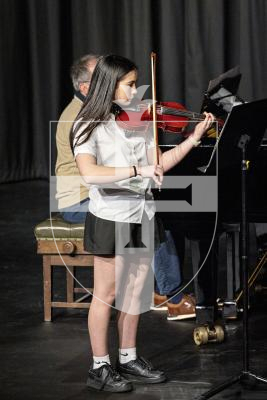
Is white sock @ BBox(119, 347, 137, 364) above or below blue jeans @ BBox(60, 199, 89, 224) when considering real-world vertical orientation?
below

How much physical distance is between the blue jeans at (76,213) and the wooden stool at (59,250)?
33mm

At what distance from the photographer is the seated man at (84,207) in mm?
4805

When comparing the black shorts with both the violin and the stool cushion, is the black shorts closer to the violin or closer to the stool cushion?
the violin

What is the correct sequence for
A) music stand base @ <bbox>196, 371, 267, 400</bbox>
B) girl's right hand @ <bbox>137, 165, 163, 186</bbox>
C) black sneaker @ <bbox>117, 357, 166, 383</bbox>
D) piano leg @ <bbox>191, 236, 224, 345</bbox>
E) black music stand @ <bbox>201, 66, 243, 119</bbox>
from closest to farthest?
girl's right hand @ <bbox>137, 165, 163, 186</bbox> < music stand base @ <bbox>196, 371, 267, 400</bbox> < black sneaker @ <bbox>117, 357, 166, 383</bbox> < black music stand @ <bbox>201, 66, 243, 119</bbox> < piano leg @ <bbox>191, 236, 224, 345</bbox>

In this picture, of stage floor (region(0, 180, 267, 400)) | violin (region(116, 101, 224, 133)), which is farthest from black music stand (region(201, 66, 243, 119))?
stage floor (region(0, 180, 267, 400))

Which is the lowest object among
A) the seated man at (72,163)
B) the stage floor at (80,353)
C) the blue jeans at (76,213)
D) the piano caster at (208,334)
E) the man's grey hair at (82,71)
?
the stage floor at (80,353)

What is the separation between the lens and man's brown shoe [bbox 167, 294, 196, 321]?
15.7ft

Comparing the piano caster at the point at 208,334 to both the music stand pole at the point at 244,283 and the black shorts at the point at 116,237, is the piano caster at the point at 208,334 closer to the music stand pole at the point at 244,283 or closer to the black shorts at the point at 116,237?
the music stand pole at the point at 244,283

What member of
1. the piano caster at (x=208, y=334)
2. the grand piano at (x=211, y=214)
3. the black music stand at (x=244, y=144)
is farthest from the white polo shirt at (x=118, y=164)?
the piano caster at (x=208, y=334)

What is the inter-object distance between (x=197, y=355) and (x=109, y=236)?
35.0 inches

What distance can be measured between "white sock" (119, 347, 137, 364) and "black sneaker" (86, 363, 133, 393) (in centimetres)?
12

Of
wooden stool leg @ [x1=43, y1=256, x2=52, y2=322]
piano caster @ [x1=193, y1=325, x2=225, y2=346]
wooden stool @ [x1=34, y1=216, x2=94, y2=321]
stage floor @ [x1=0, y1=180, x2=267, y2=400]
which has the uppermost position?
wooden stool @ [x1=34, y1=216, x2=94, y2=321]

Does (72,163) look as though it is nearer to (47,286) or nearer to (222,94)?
(47,286)

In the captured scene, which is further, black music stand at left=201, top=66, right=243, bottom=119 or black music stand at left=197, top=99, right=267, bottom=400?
black music stand at left=201, top=66, right=243, bottom=119
